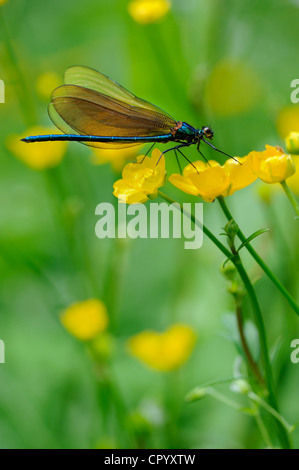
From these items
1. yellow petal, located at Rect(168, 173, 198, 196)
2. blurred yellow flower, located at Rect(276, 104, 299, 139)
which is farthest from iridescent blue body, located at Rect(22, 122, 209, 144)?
blurred yellow flower, located at Rect(276, 104, 299, 139)

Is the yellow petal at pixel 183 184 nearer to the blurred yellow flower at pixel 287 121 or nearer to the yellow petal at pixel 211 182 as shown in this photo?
the yellow petal at pixel 211 182

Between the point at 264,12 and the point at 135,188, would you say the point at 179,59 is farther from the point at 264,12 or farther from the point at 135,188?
the point at 135,188

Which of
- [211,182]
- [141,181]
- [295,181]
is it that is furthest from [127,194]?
[295,181]

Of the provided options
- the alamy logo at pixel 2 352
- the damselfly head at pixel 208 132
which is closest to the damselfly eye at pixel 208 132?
the damselfly head at pixel 208 132

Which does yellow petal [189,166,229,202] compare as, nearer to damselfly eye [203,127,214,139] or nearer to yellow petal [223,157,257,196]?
yellow petal [223,157,257,196]

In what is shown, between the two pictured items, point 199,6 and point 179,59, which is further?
point 199,6
